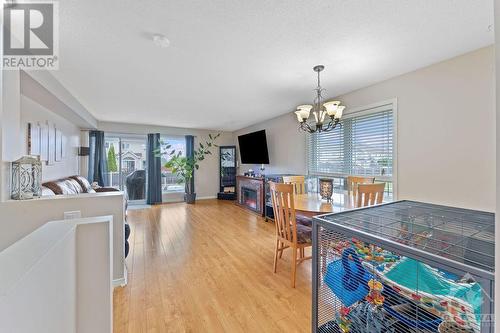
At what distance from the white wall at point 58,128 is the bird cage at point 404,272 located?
260cm

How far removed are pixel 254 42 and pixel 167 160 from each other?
5.33 metres

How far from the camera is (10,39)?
168cm

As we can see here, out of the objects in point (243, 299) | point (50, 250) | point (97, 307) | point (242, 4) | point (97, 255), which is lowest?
point (243, 299)

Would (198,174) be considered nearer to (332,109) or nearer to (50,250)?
(332,109)

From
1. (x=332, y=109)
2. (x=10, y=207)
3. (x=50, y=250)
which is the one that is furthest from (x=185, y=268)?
(x=332, y=109)

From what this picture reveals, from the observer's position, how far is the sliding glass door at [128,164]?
232 inches

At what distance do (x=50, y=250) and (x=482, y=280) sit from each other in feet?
4.82

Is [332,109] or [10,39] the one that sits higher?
[10,39]

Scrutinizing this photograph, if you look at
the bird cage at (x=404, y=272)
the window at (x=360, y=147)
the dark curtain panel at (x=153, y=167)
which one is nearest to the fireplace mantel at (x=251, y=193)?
the window at (x=360, y=147)

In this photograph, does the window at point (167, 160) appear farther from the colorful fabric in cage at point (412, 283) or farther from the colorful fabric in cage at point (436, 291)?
the colorful fabric in cage at point (436, 291)

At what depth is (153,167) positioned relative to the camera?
6.19 meters

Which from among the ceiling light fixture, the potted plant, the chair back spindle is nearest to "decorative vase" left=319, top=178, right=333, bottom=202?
the chair back spindle

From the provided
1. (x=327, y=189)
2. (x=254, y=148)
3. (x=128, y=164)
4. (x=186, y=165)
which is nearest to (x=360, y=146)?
(x=327, y=189)

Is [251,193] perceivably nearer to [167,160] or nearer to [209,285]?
[167,160]
